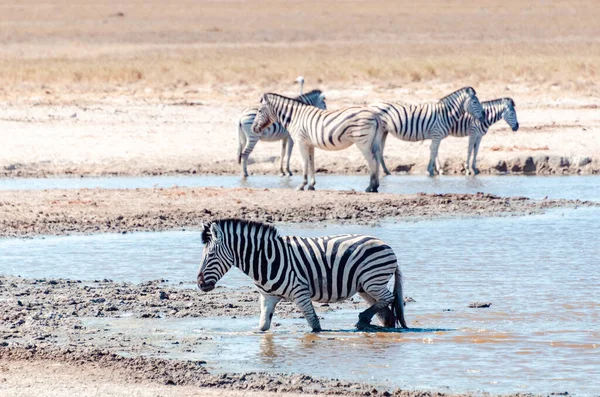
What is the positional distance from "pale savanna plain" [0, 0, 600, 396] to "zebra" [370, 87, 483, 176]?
0.71 meters

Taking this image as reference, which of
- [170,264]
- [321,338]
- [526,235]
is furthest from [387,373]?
[526,235]

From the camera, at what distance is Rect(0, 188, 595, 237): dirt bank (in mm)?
12992

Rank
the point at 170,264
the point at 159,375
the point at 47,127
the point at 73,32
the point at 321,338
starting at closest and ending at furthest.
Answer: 1. the point at 159,375
2. the point at 321,338
3. the point at 170,264
4. the point at 47,127
5. the point at 73,32

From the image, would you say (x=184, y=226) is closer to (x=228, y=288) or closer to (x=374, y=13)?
(x=228, y=288)

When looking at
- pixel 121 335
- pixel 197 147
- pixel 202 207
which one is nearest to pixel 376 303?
pixel 121 335

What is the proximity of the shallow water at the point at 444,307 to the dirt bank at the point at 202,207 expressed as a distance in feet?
1.65

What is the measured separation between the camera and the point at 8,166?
688 inches

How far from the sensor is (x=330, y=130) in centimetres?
1555

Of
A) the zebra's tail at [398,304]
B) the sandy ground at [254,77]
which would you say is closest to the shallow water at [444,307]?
the zebra's tail at [398,304]

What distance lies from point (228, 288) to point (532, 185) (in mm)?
8019

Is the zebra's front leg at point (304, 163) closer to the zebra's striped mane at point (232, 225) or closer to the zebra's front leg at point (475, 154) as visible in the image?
the zebra's front leg at point (475, 154)

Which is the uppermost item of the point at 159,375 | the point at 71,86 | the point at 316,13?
the point at 316,13

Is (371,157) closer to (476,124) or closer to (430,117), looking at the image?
(430,117)

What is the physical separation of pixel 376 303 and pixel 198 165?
10.4m
